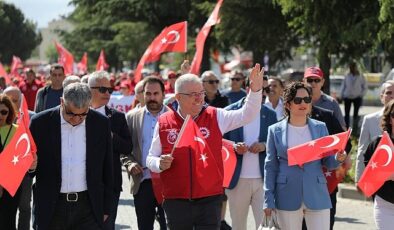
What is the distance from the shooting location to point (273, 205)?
6.86 metres

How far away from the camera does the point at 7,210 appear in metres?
7.13

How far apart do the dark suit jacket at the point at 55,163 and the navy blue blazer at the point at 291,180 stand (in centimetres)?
138

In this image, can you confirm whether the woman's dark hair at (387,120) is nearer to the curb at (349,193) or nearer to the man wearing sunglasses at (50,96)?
the man wearing sunglasses at (50,96)

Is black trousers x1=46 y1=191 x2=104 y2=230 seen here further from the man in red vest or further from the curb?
the curb

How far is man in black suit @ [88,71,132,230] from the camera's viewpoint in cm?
713

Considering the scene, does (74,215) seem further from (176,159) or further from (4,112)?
(4,112)

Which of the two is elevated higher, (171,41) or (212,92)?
(171,41)

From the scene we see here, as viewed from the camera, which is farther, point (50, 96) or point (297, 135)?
point (50, 96)

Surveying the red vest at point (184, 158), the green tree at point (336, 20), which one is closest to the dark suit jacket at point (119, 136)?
the red vest at point (184, 158)

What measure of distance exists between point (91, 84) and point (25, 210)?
165 cm

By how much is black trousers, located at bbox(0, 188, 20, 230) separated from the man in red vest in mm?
1332

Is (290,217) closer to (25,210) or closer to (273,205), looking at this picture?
(273,205)

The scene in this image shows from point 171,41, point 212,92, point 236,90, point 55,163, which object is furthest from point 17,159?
point 171,41

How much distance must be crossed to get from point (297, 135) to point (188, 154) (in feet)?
3.53
